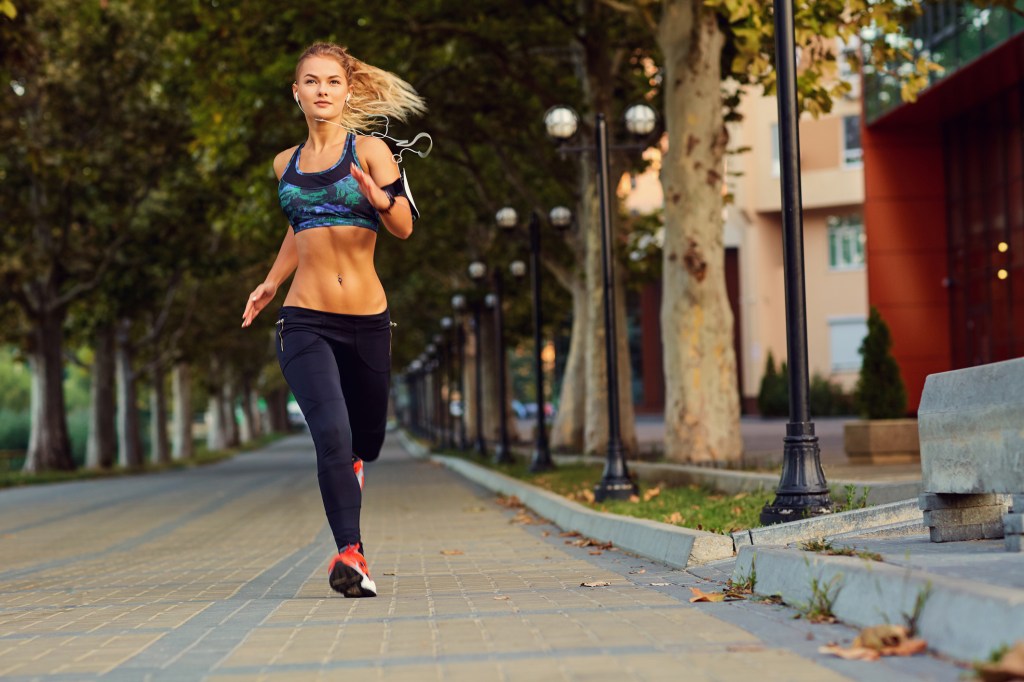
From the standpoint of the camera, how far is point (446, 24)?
22.0m

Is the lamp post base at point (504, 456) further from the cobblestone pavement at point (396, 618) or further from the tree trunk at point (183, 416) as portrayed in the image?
the tree trunk at point (183, 416)

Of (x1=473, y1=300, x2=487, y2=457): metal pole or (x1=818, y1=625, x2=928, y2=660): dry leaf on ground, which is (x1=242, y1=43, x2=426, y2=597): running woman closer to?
(x1=818, y1=625, x2=928, y2=660): dry leaf on ground

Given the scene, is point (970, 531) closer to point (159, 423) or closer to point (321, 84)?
point (321, 84)

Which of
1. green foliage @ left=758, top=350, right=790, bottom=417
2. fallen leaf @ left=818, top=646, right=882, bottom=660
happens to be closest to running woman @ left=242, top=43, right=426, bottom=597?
fallen leaf @ left=818, top=646, right=882, bottom=660

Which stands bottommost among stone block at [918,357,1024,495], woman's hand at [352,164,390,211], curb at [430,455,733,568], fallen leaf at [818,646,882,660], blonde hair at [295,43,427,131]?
curb at [430,455,733,568]

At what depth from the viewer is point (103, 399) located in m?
37.3

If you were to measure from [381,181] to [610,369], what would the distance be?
6.81 m

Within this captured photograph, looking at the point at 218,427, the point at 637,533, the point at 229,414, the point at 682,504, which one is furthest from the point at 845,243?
the point at 637,533

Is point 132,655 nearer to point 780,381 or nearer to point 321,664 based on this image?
point 321,664

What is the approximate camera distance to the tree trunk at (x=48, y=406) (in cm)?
3294

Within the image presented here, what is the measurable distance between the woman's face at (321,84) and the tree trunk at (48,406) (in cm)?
2782

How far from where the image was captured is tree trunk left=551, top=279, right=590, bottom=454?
2783cm

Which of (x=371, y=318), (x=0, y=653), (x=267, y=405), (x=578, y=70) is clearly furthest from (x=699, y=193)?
(x=267, y=405)

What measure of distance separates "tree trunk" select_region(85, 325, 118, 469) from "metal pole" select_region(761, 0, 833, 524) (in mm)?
30769
